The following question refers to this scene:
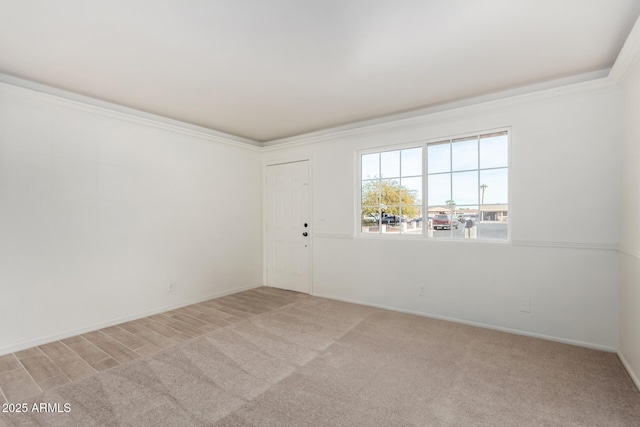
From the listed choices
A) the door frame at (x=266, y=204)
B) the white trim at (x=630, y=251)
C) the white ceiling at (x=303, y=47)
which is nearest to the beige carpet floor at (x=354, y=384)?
the white trim at (x=630, y=251)

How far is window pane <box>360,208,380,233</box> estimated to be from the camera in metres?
4.30

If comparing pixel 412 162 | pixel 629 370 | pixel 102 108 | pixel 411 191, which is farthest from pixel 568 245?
pixel 102 108

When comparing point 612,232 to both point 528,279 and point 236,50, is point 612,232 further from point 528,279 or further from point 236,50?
point 236,50

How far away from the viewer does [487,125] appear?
339 cm

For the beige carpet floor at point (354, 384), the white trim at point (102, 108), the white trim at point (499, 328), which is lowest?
the beige carpet floor at point (354, 384)

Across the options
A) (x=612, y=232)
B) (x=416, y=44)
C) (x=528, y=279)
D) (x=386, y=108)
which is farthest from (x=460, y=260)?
(x=416, y=44)

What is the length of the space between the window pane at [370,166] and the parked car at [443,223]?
3.40ft

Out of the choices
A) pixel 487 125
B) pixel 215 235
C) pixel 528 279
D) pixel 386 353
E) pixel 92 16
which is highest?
pixel 92 16

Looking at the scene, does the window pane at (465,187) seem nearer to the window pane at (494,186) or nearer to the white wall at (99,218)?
the window pane at (494,186)

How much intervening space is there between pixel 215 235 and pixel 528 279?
4195mm

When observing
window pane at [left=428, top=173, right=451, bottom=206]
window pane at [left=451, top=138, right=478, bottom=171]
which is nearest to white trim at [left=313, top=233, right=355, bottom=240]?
window pane at [left=428, top=173, right=451, bottom=206]

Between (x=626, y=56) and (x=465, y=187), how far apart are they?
1.68 metres

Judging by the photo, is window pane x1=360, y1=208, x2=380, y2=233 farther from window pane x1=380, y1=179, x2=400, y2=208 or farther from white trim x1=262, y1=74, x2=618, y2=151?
white trim x1=262, y1=74, x2=618, y2=151

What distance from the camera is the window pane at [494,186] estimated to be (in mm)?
3338
